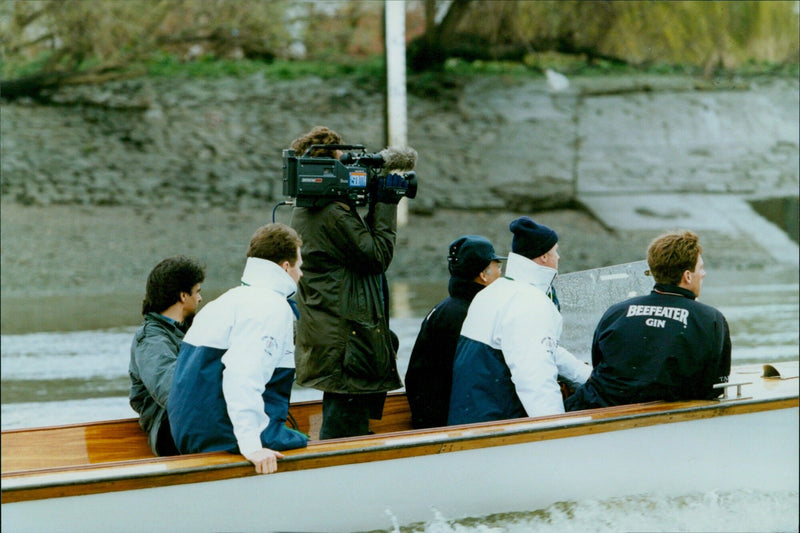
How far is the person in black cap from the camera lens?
466cm

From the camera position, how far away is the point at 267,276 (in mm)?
3865

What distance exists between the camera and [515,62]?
18.0m

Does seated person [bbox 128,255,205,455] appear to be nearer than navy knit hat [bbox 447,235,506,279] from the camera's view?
Yes

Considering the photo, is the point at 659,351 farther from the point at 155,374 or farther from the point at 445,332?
the point at 155,374

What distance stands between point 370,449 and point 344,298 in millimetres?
834

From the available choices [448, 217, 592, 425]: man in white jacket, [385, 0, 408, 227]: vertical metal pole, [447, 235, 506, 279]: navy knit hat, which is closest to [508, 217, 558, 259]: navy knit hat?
[448, 217, 592, 425]: man in white jacket

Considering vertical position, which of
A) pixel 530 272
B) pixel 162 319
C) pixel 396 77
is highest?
pixel 396 77

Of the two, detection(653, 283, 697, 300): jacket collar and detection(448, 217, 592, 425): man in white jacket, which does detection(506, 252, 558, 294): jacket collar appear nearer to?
detection(448, 217, 592, 425): man in white jacket

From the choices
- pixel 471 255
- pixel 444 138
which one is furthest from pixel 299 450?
pixel 444 138

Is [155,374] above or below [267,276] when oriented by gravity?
below

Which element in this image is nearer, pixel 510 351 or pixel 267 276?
pixel 267 276

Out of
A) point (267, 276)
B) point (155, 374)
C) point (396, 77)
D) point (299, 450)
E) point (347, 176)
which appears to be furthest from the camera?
point (396, 77)

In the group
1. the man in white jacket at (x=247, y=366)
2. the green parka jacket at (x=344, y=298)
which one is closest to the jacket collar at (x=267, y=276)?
the man in white jacket at (x=247, y=366)

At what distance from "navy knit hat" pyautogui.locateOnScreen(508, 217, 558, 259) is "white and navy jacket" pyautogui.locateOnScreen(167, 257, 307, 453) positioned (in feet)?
3.80
